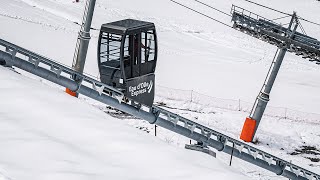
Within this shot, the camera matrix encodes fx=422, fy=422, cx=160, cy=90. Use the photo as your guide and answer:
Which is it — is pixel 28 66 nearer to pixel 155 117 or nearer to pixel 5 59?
pixel 5 59

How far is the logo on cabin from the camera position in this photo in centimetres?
1396

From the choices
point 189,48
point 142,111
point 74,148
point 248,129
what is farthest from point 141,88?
point 189,48

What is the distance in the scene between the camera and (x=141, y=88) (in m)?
14.4

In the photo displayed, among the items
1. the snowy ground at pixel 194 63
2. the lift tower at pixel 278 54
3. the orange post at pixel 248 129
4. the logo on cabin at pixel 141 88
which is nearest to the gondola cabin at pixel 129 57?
the logo on cabin at pixel 141 88

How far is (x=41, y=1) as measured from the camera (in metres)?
47.7

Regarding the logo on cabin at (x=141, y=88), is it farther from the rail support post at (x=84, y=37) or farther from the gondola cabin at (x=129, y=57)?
the rail support post at (x=84, y=37)

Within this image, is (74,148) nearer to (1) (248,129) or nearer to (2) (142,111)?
(2) (142,111)

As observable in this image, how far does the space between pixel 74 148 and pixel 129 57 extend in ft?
23.1

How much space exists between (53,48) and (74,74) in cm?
1847

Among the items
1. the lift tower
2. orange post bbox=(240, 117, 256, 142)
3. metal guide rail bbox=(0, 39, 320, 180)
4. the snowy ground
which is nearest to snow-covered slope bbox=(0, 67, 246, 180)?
the snowy ground

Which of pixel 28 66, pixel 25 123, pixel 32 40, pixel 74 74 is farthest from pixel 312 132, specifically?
pixel 32 40

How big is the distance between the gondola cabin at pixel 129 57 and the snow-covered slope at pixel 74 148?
478 cm

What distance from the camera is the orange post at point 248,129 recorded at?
19.0m

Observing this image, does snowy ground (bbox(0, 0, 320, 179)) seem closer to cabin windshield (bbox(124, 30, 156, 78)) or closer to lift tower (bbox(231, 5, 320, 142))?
lift tower (bbox(231, 5, 320, 142))
